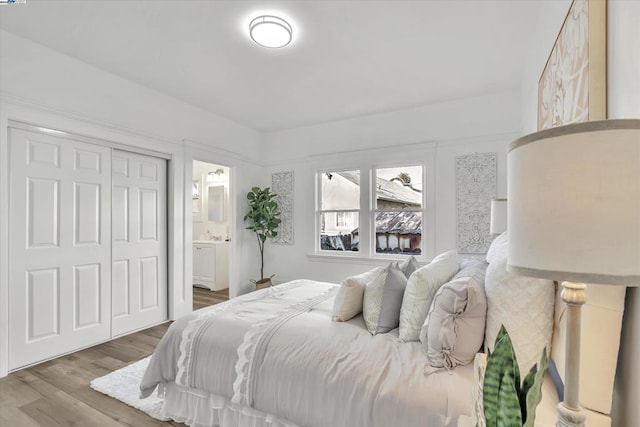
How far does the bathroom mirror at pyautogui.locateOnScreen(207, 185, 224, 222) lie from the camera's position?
A: 19.8 ft

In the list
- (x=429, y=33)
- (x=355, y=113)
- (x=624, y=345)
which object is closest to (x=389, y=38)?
(x=429, y=33)

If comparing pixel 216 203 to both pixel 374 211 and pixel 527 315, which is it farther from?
pixel 527 315

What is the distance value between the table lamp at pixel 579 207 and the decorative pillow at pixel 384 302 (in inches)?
43.0

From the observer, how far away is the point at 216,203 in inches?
241

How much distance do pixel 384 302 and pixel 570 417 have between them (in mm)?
1131

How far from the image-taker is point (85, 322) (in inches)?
117

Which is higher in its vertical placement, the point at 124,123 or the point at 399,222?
the point at 124,123

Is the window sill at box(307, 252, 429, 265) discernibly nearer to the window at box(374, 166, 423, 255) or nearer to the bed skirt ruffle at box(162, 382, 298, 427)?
the window at box(374, 166, 423, 255)

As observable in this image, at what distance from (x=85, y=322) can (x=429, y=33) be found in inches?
159

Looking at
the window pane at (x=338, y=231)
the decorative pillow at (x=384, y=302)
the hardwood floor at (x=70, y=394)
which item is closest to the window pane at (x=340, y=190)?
the window pane at (x=338, y=231)

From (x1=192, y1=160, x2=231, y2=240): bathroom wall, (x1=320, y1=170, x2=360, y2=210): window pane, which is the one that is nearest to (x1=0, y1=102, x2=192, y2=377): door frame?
(x1=320, y1=170, x2=360, y2=210): window pane

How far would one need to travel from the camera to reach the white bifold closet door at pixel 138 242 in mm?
3258

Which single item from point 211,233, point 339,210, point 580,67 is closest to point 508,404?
point 580,67

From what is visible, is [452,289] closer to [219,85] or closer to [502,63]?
[502,63]
